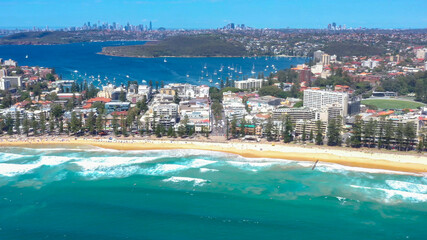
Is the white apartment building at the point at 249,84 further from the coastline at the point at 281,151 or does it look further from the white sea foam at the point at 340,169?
the white sea foam at the point at 340,169

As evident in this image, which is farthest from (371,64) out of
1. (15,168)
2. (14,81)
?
(15,168)

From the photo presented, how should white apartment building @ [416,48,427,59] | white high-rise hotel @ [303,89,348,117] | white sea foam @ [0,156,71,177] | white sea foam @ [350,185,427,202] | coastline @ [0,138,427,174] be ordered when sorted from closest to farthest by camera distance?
white sea foam @ [350,185,427,202], white sea foam @ [0,156,71,177], coastline @ [0,138,427,174], white high-rise hotel @ [303,89,348,117], white apartment building @ [416,48,427,59]

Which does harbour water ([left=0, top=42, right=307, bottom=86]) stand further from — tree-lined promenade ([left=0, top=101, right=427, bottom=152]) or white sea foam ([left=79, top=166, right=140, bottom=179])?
white sea foam ([left=79, top=166, right=140, bottom=179])

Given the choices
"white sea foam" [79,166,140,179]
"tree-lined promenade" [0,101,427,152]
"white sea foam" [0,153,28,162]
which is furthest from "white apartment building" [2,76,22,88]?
"white sea foam" [79,166,140,179]

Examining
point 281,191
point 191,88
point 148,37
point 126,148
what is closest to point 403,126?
point 281,191

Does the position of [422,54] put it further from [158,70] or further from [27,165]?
[27,165]

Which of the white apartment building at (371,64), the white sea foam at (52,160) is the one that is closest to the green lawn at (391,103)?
the white apartment building at (371,64)

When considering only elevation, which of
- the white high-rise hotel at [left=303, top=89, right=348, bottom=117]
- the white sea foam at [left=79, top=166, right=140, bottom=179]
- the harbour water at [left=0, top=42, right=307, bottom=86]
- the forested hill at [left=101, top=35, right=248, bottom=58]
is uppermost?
the forested hill at [left=101, top=35, right=248, bottom=58]
